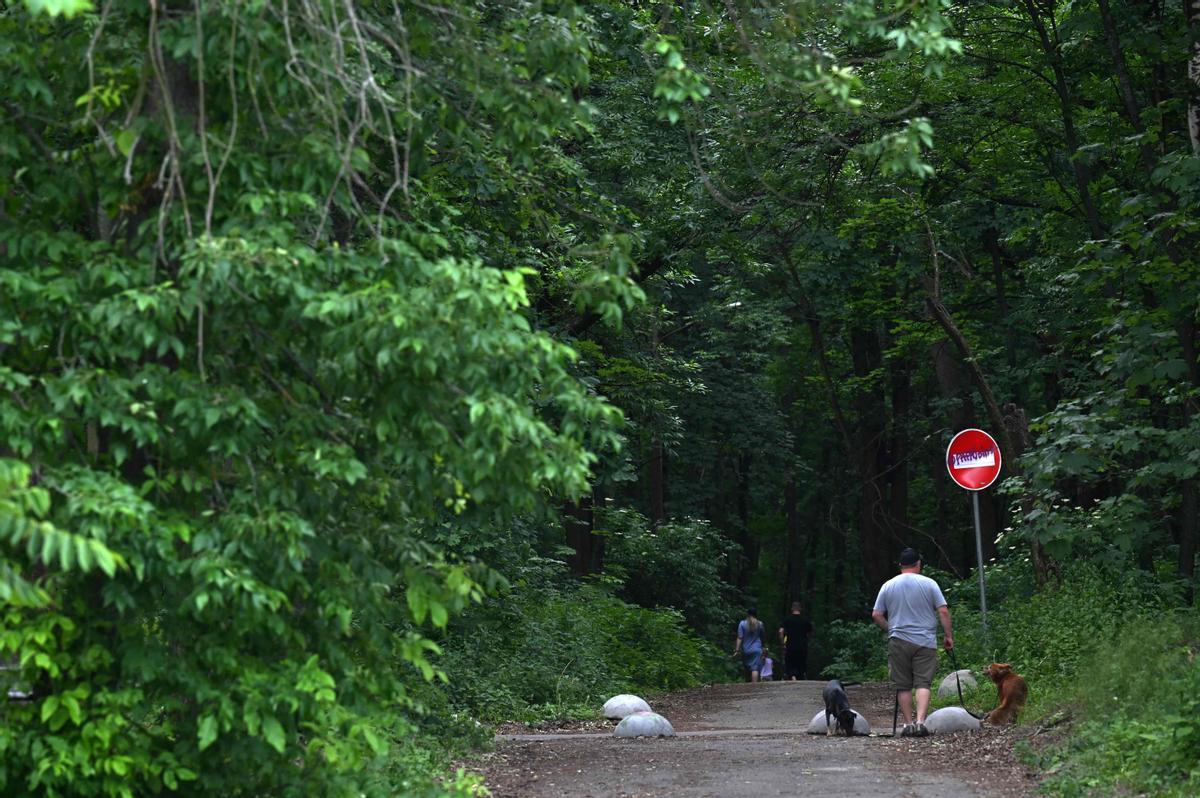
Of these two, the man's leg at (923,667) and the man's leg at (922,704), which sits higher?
the man's leg at (923,667)

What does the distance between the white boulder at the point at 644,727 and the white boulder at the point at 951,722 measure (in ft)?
8.21

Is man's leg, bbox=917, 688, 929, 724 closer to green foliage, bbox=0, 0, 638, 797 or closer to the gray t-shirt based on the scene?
the gray t-shirt

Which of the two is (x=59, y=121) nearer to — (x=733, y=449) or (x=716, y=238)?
(x=716, y=238)

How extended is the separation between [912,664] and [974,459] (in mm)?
4801

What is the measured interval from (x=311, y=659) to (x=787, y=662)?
→ 27.9 meters

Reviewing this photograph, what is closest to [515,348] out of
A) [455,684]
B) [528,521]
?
[455,684]

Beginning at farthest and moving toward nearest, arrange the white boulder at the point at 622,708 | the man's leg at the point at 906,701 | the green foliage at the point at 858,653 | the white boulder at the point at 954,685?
the green foliage at the point at 858,653 → the white boulder at the point at 622,708 → the white boulder at the point at 954,685 → the man's leg at the point at 906,701

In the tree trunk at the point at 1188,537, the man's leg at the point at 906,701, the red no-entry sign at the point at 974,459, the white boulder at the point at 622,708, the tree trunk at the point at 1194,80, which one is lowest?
the white boulder at the point at 622,708

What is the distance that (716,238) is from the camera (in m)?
19.7

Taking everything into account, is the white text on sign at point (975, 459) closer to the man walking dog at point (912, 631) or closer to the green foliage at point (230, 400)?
the man walking dog at point (912, 631)

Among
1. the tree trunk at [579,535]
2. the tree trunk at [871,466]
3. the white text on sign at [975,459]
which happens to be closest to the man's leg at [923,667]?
the white text on sign at [975,459]

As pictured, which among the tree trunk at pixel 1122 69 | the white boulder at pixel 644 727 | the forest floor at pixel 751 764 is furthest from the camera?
the tree trunk at pixel 1122 69

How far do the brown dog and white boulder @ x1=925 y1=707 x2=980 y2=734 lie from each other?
21 cm

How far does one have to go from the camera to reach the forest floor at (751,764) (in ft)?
33.9
